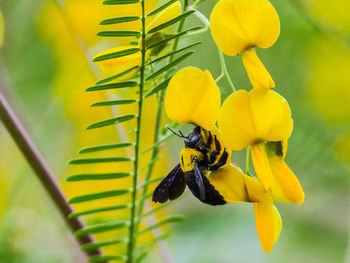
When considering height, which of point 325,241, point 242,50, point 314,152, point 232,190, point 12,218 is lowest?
point 325,241

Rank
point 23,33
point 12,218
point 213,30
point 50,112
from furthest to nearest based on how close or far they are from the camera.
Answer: point 23,33, point 50,112, point 12,218, point 213,30

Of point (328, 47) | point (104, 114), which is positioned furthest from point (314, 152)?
point (104, 114)

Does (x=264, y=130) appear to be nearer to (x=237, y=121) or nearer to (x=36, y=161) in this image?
(x=237, y=121)

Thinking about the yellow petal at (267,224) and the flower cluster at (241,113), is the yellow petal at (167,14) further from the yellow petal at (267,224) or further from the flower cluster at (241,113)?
the yellow petal at (267,224)

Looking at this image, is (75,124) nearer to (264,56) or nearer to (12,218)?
(12,218)

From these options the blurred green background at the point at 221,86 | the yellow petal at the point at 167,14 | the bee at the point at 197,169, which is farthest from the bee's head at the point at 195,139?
the blurred green background at the point at 221,86

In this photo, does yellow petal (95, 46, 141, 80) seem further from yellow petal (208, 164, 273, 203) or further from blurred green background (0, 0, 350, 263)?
blurred green background (0, 0, 350, 263)
